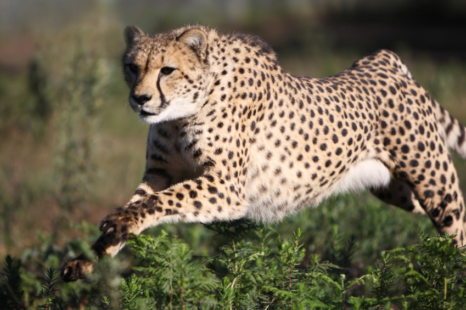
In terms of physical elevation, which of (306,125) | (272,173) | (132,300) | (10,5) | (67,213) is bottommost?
(67,213)

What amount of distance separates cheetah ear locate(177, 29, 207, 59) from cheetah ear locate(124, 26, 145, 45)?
32cm

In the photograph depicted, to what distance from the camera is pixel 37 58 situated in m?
6.48

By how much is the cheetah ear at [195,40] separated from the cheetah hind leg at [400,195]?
6.17 feet

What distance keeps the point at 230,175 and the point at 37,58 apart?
480 centimetres

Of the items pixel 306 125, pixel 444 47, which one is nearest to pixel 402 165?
pixel 306 125

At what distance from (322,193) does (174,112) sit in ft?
4.39

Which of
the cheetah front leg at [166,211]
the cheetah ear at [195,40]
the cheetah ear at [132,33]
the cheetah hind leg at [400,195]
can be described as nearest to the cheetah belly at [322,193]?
the cheetah hind leg at [400,195]

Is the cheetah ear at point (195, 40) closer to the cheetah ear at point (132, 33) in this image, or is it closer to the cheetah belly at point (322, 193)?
the cheetah ear at point (132, 33)

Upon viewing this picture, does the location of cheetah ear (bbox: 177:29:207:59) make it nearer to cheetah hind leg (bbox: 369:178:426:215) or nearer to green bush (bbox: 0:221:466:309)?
green bush (bbox: 0:221:466:309)

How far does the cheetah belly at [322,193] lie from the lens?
10.2 ft

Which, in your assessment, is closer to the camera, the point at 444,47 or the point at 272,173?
the point at 272,173

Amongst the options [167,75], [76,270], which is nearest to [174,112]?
[167,75]

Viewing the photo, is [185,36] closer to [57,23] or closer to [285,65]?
[57,23]

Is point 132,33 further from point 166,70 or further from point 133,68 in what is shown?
point 166,70
